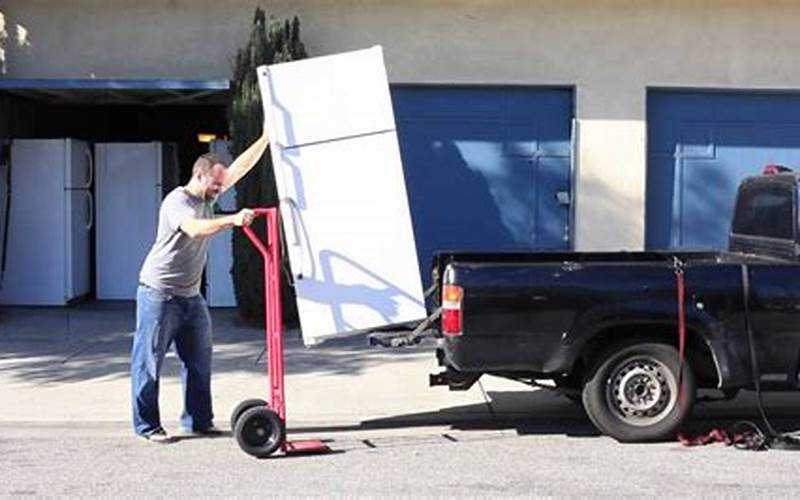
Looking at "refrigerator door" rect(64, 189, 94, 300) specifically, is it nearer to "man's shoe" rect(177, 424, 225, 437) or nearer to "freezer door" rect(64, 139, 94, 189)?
"freezer door" rect(64, 139, 94, 189)

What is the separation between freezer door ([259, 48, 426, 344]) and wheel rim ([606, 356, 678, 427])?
141 cm

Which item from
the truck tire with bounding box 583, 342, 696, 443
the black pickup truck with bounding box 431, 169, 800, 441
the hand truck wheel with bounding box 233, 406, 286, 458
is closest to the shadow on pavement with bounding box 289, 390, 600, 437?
the truck tire with bounding box 583, 342, 696, 443

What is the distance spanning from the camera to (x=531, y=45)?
13078 millimetres

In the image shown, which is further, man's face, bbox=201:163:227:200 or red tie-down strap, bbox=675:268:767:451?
man's face, bbox=201:163:227:200

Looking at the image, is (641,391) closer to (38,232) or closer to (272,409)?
(272,409)

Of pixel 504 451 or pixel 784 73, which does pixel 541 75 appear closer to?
pixel 784 73

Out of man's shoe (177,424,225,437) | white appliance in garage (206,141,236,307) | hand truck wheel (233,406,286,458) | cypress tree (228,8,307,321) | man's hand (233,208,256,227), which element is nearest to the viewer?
man's hand (233,208,256,227)

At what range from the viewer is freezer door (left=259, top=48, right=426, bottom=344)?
7.46 m

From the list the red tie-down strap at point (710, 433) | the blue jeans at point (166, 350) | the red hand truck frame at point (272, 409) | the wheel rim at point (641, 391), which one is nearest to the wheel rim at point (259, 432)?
the red hand truck frame at point (272, 409)

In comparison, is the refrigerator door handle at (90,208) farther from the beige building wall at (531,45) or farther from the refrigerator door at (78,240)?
the beige building wall at (531,45)

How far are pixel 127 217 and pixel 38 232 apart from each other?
118cm

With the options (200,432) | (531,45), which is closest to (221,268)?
(531,45)

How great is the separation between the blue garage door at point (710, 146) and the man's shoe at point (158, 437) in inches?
294

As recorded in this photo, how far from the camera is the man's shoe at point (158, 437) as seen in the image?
765cm
